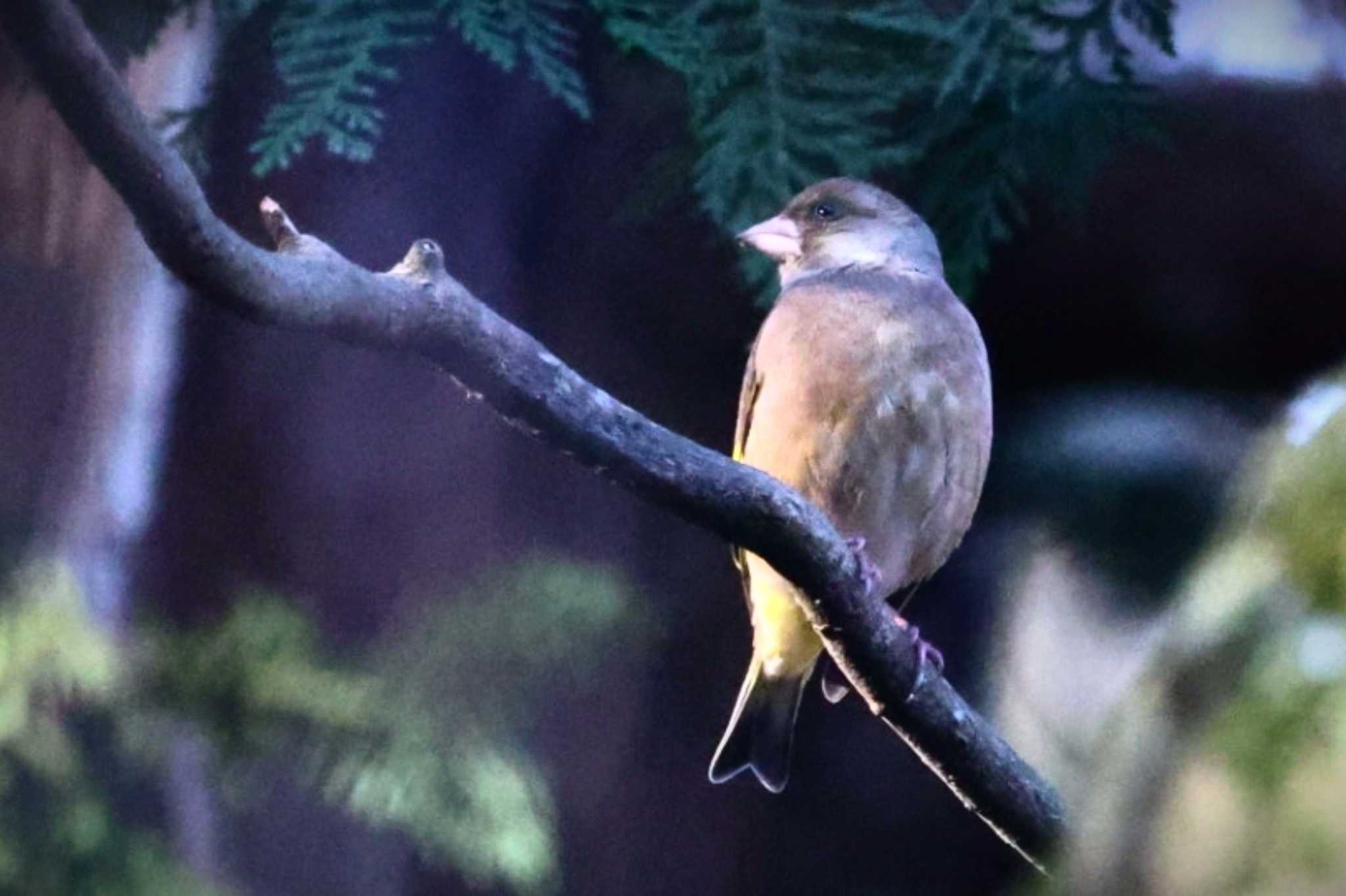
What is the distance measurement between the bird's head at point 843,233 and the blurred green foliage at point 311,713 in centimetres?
26

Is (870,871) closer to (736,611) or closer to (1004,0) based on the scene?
(736,611)

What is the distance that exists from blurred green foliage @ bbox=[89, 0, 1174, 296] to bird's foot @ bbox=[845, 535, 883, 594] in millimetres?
241

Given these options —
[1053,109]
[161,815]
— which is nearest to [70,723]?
[161,815]

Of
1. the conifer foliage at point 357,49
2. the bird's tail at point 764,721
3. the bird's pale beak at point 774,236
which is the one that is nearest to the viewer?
the conifer foliage at point 357,49

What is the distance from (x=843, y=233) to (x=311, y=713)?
0.50 m

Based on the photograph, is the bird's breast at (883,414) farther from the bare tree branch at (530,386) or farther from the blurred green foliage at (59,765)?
the blurred green foliage at (59,765)

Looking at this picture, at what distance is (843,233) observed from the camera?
4.14ft

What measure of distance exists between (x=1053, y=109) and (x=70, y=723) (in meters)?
0.74

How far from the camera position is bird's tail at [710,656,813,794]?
4.29ft

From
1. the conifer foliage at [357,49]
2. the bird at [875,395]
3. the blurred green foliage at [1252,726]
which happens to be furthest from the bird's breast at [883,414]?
the blurred green foliage at [1252,726]

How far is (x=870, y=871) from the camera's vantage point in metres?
1.30

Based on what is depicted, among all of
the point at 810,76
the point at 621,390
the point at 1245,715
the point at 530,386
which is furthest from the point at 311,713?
the point at 1245,715

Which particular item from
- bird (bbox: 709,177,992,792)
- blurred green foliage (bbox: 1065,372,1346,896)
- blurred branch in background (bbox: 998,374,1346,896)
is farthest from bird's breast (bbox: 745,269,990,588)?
blurred green foliage (bbox: 1065,372,1346,896)

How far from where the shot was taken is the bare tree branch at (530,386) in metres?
0.64
